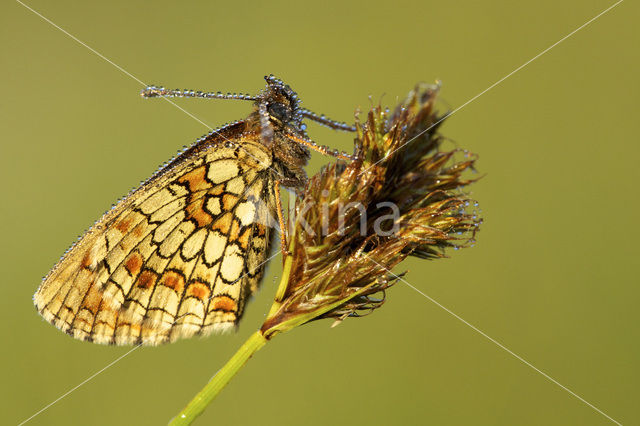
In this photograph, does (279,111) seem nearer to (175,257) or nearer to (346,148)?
(346,148)

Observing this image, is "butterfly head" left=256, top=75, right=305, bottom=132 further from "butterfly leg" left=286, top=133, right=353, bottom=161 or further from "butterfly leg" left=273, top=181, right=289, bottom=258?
"butterfly leg" left=273, top=181, right=289, bottom=258

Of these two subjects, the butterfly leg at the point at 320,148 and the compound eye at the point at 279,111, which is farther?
the compound eye at the point at 279,111

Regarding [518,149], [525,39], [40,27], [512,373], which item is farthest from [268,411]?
[40,27]

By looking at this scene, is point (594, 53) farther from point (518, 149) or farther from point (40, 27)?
point (40, 27)

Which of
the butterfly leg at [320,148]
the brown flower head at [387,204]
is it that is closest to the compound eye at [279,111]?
the butterfly leg at [320,148]

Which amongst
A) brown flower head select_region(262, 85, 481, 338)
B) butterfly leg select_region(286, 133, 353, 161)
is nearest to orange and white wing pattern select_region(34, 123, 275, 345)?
butterfly leg select_region(286, 133, 353, 161)

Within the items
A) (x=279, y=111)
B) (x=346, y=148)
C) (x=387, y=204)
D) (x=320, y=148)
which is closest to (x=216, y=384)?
(x=387, y=204)

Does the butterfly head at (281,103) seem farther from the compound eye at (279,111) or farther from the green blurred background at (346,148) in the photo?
the green blurred background at (346,148)

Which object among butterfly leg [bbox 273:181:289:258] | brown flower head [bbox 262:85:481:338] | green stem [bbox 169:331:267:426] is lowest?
green stem [bbox 169:331:267:426]
